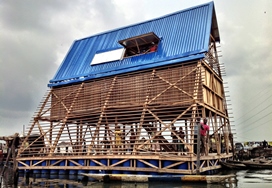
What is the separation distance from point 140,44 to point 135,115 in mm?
5896

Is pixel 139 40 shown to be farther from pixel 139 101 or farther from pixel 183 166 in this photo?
pixel 183 166

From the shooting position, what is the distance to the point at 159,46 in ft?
60.4

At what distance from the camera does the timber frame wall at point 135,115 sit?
13.5 metres

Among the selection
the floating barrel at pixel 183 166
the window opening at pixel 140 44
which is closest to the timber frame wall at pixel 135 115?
the floating barrel at pixel 183 166

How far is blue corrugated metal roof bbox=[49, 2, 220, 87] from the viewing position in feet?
55.2

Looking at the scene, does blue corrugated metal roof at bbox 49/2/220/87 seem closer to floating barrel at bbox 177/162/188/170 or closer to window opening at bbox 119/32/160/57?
window opening at bbox 119/32/160/57

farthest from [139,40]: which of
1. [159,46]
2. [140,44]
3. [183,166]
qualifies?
[183,166]

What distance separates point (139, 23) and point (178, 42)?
16.9ft

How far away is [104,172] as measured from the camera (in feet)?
44.8

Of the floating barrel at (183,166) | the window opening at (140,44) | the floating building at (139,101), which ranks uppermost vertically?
the window opening at (140,44)

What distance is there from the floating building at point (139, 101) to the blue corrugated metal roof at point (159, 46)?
0.08 metres

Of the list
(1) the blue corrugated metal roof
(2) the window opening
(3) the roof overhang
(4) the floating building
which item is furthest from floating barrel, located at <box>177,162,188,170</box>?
(3) the roof overhang

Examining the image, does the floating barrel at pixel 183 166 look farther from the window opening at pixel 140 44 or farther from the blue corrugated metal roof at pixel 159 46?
the window opening at pixel 140 44

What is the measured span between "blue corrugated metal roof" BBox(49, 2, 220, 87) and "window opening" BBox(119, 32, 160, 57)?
577 millimetres
